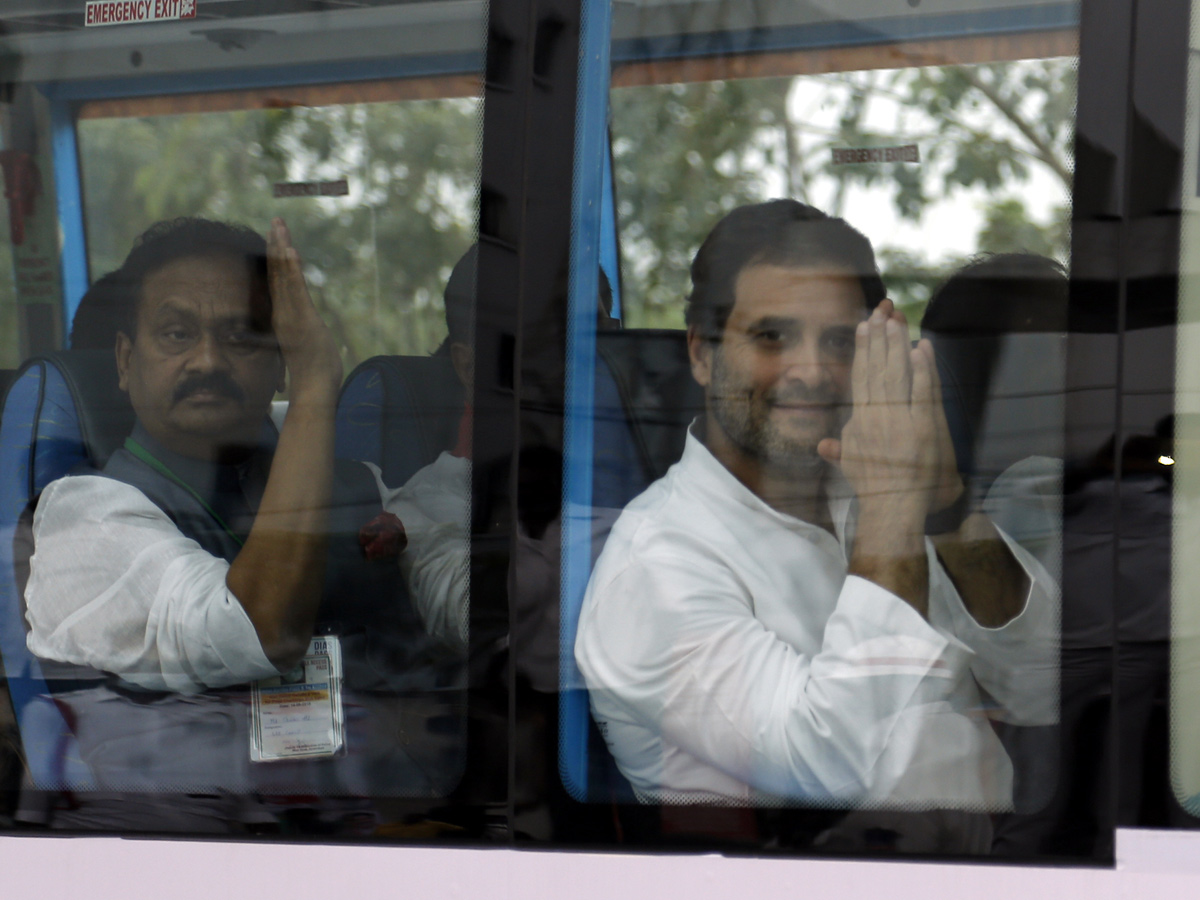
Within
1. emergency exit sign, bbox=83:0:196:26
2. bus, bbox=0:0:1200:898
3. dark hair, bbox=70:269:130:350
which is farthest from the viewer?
dark hair, bbox=70:269:130:350

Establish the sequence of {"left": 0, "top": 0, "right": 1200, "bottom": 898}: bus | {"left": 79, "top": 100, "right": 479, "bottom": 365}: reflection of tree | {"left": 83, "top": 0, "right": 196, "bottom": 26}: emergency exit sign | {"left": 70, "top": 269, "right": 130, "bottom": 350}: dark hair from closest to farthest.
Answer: {"left": 0, "top": 0, "right": 1200, "bottom": 898}: bus → {"left": 79, "top": 100, "right": 479, "bottom": 365}: reflection of tree → {"left": 83, "top": 0, "right": 196, "bottom": 26}: emergency exit sign → {"left": 70, "top": 269, "right": 130, "bottom": 350}: dark hair

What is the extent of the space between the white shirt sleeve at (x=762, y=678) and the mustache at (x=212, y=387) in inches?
30.2

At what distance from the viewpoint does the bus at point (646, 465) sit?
66.5 inches

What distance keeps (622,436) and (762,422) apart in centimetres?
22

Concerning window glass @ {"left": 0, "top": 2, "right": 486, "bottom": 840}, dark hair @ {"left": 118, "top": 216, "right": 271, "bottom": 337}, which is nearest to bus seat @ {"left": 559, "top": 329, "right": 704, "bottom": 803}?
window glass @ {"left": 0, "top": 2, "right": 486, "bottom": 840}

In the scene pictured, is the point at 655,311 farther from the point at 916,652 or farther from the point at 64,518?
the point at 64,518

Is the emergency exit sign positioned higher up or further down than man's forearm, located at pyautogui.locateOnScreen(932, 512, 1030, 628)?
higher up

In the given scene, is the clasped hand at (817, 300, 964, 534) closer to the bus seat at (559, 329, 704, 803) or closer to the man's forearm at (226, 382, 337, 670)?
the bus seat at (559, 329, 704, 803)

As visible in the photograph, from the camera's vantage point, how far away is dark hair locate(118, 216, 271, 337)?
208cm

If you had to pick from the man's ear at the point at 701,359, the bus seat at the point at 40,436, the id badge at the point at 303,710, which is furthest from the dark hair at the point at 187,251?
the man's ear at the point at 701,359

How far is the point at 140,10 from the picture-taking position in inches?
82.0

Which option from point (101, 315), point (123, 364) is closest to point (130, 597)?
point (123, 364)

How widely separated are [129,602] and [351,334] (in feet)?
2.00

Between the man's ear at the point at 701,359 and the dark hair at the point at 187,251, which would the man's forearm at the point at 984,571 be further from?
the dark hair at the point at 187,251
